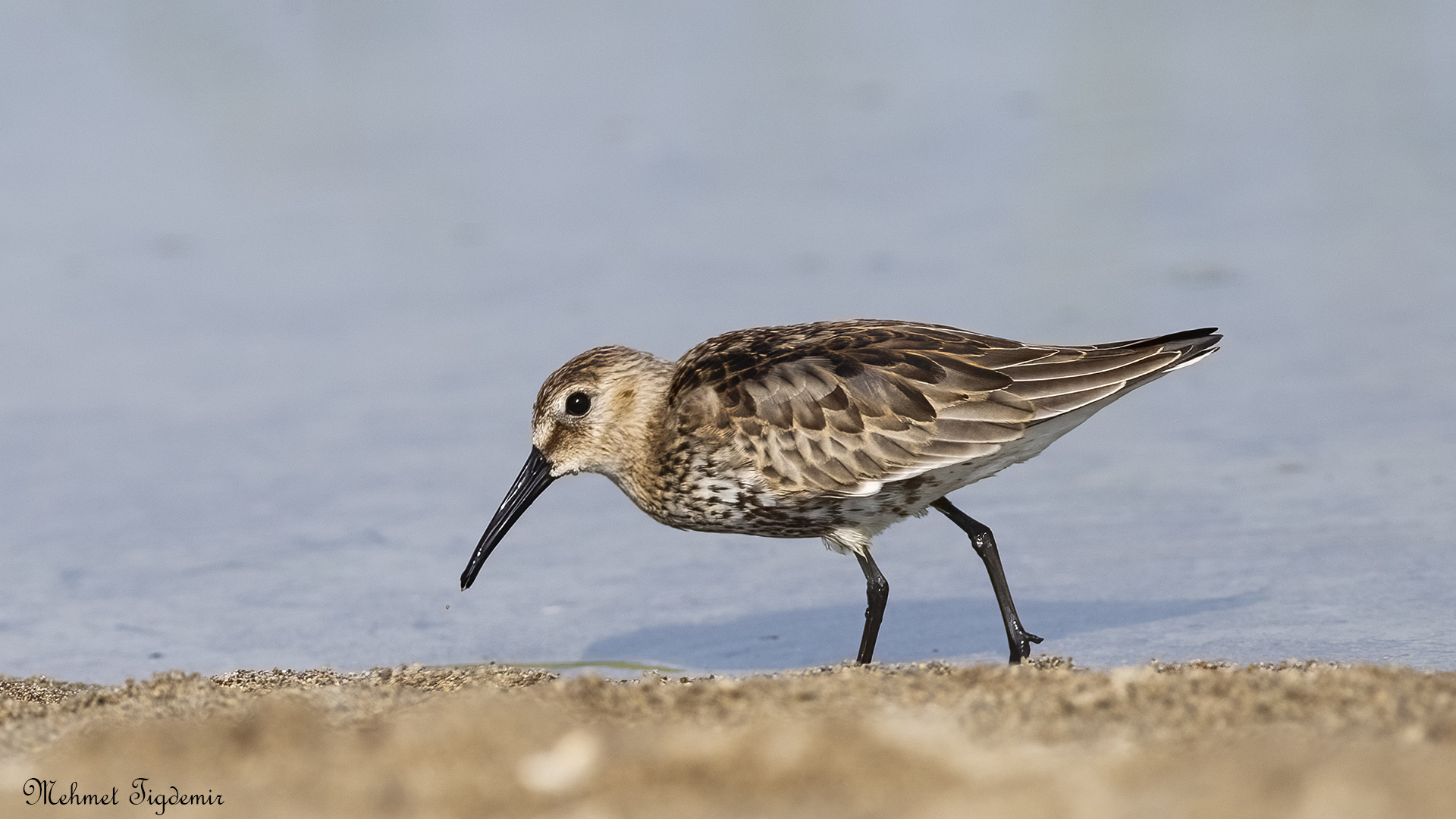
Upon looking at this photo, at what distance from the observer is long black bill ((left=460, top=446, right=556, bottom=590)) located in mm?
7762

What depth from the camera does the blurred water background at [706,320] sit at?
7957 millimetres

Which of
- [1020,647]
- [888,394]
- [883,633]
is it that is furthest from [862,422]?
[883,633]

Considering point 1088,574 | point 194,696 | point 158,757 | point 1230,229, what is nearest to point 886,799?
point 158,757

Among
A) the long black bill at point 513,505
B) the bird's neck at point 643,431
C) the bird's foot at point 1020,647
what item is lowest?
the bird's foot at point 1020,647

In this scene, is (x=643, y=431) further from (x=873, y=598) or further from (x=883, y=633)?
(x=883, y=633)

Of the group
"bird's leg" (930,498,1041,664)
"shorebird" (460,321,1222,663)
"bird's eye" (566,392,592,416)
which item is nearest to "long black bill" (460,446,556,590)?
"bird's eye" (566,392,592,416)

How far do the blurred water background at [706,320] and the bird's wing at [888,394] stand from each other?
1.11m

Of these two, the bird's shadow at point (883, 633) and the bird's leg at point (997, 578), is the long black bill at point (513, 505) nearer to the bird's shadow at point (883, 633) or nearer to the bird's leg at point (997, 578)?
the bird's shadow at point (883, 633)

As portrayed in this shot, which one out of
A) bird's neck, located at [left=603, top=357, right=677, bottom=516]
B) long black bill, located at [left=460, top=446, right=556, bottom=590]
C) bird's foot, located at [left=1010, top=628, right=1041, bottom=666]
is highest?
bird's neck, located at [left=603, top=357, right=677, bottom=516]

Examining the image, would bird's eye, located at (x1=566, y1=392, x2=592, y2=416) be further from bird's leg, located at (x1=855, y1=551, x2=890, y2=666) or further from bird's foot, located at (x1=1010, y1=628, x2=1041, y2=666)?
bird's foot, located at (x1=1010, y1=628, x2=1041, y2=666)

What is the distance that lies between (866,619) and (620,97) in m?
8.98

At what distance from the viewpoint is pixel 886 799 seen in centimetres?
396

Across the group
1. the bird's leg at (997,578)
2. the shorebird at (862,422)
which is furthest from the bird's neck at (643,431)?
the bird's leg at (997,578)

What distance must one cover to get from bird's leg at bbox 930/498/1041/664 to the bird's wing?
601 mm
